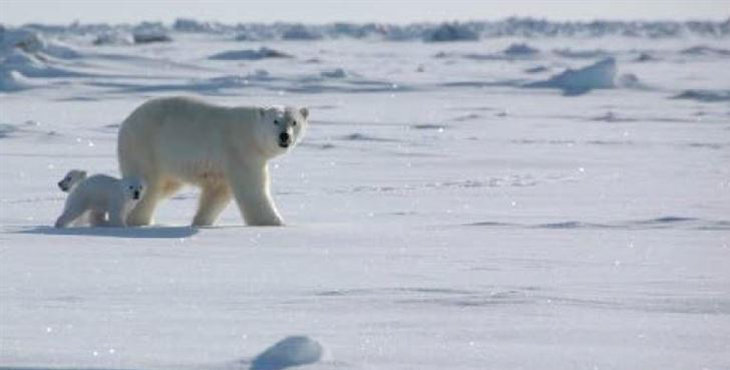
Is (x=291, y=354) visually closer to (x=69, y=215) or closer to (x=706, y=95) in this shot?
(x=69, y=215)

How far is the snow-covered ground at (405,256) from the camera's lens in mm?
3867

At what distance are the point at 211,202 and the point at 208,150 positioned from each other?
250mm

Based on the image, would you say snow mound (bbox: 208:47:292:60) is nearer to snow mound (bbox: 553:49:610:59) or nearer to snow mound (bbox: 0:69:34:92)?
snow mound (bbox: 553:49:610:59)

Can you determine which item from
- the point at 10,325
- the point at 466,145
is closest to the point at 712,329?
the point at 10,325

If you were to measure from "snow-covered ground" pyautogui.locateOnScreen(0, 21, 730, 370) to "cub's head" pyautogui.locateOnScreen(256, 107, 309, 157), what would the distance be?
1.44ft

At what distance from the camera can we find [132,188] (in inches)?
277

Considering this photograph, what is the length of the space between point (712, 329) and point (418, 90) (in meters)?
17.9

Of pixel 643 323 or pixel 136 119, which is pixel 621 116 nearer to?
pixel 136 119

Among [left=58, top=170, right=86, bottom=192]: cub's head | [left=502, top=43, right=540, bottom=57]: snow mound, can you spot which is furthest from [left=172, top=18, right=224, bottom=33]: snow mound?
[left=58, top=170, right=86, bottom=192]: cub's head

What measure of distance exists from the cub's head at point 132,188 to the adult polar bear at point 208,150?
10.7 inches

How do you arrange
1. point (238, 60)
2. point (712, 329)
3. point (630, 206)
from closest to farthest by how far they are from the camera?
point (712, 329), point (630, 206), point (238, 60)

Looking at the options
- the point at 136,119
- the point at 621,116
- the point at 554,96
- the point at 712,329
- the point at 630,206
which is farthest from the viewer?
the point at 554,96

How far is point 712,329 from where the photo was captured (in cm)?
420

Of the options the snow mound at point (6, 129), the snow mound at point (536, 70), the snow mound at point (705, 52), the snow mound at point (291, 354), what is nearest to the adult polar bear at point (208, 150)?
the snow mound at point (291, 354)
